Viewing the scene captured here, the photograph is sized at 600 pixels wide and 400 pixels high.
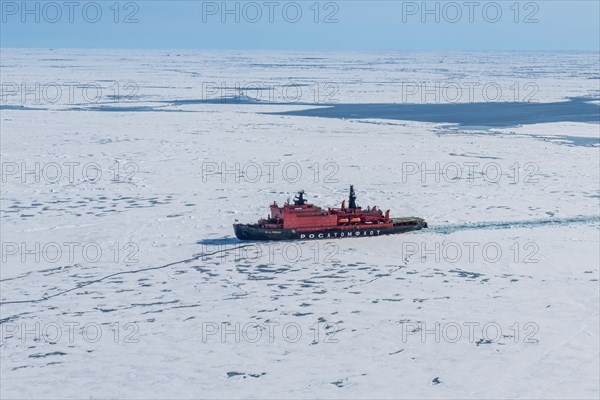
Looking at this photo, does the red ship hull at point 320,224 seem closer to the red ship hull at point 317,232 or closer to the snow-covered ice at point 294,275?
the red ship hull at point 317,232

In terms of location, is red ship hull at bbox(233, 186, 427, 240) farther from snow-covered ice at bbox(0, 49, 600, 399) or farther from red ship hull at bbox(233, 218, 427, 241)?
snow-covered ice at bbox(0, 49, 600, 399)

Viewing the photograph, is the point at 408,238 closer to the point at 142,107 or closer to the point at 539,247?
the point at 539,247

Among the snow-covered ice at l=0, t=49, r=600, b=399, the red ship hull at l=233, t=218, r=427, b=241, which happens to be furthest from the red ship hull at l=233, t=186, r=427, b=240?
the snow-covered ice at l=0, t=49, r=600, b=399

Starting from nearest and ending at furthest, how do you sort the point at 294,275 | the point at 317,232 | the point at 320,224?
the point at 294,275 → the point at 317,232 → the point at 320,224

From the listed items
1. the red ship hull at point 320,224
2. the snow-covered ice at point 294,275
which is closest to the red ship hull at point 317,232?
the red ship hull at point 320,224

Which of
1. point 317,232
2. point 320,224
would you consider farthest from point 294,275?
point 320,224

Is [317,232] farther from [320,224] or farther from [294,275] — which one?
[294,275]

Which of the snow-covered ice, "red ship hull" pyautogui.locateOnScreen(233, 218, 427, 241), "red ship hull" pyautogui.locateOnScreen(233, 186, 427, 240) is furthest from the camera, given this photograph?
"red ship hull" pyautogui.locateOnScreen(233, 186, 427, 240)

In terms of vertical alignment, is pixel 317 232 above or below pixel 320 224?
below
